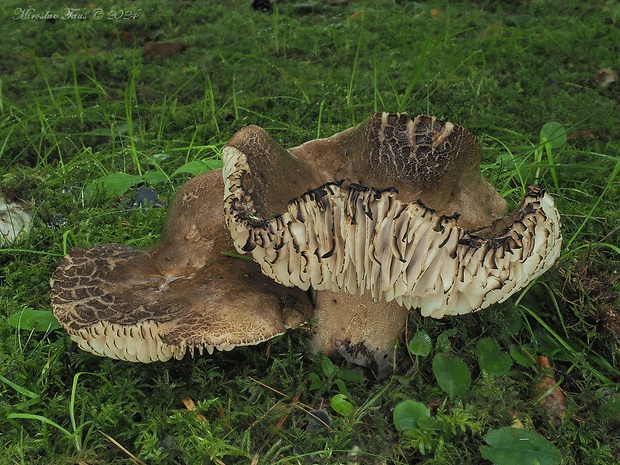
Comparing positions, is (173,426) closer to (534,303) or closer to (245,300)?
(245,300)

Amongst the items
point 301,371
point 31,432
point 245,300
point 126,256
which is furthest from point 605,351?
point 31,432

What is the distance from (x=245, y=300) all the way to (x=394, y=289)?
66cm

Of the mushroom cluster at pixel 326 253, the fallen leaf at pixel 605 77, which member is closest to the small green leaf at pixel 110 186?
the mushroom cluster at pixel 326 253

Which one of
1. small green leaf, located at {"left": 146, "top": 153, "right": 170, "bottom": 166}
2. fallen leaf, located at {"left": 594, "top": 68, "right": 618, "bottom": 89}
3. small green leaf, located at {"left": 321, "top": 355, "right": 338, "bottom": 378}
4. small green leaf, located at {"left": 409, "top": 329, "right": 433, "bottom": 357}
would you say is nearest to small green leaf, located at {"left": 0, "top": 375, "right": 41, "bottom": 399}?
small green leaf, located at {"left": 321, "top": 355, "right": 338, "bottom": 378}

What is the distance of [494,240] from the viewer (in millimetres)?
2158

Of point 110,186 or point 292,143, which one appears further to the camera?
point 292,143

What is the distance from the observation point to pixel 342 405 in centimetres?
254

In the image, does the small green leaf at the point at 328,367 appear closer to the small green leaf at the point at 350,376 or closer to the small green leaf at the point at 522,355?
the small green leaf at the point at 350,376

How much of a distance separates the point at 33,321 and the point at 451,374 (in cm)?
207

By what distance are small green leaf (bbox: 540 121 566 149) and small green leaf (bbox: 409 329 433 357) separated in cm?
187

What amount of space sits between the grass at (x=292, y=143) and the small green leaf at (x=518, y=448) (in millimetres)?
102

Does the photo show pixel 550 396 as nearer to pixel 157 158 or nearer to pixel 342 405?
pixel 342 405

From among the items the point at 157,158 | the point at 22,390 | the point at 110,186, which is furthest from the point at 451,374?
the point at 157,158

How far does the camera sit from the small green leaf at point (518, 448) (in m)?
2.33
